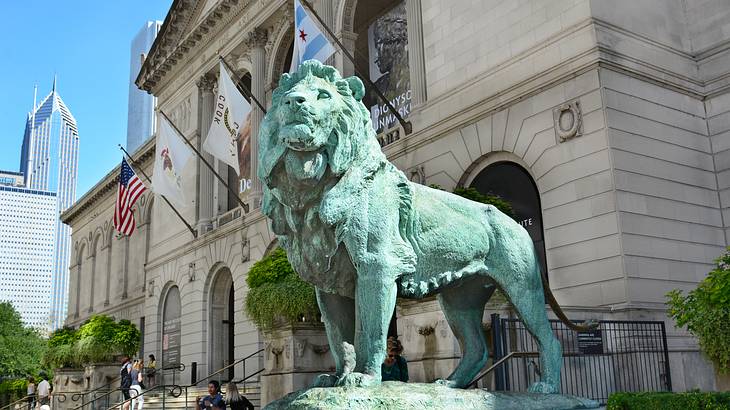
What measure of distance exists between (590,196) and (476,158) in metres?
3.79

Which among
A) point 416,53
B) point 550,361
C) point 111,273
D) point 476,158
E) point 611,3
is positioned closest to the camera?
point 550,361

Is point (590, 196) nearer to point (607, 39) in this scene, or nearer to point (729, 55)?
point (607, 39)

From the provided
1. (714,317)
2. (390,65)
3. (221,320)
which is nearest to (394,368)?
(714,317)

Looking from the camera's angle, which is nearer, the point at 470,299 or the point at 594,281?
the point at 470,299

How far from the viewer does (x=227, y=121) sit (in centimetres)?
2511

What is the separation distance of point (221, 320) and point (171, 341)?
4.77 meters

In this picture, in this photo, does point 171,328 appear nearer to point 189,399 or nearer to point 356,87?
point 189,399

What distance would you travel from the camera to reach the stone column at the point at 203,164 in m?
34.2

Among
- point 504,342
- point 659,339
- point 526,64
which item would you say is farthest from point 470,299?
point 526,64

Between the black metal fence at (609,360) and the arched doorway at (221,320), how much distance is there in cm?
2106

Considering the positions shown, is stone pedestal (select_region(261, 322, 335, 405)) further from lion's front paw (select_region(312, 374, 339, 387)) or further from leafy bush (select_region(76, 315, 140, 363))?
leafy bush (select_region(76, 315, 140, 363))

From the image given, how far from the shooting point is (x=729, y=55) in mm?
17125

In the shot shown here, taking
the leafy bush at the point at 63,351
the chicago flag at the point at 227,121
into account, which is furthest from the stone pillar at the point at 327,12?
the leafy bush at the point at 63,351

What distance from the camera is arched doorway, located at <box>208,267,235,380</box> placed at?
32.0 metres
